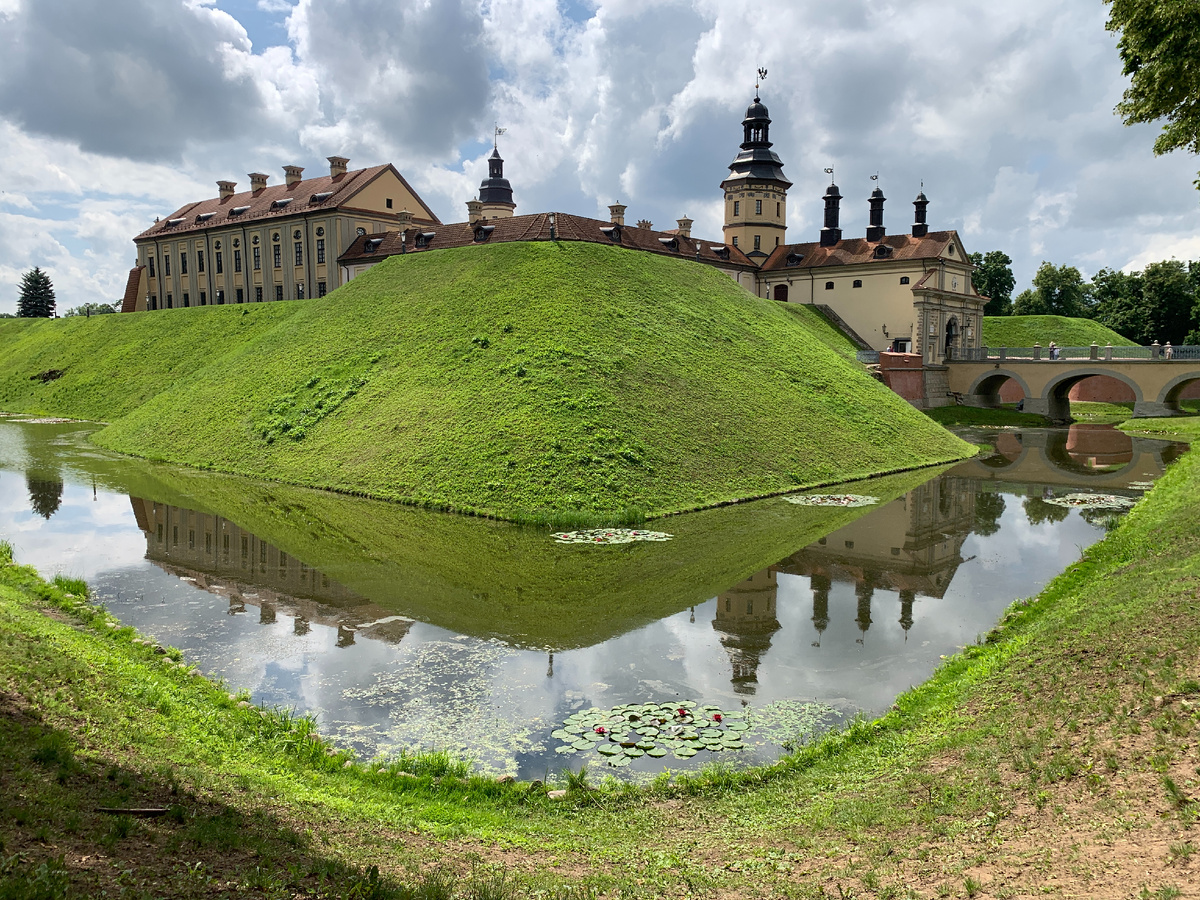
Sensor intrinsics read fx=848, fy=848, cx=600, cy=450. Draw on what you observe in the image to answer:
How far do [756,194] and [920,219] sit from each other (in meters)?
15.1

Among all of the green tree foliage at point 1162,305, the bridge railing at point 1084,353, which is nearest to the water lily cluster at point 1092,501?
the bridge railing at point 1084,353

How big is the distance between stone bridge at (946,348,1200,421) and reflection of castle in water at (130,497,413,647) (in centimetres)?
6411

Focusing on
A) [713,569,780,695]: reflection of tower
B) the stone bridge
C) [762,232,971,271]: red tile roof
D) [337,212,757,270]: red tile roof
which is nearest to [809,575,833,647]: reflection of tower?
[713,569,780,695]: reflection of tower

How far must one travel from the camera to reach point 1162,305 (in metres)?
95.8

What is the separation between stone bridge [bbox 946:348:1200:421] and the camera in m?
64.7

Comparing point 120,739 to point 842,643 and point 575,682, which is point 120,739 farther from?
point 842,643

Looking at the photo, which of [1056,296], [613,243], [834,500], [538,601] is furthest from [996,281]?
[538,601]

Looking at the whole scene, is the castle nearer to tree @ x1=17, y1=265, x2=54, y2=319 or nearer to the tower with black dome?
the tower with black dome

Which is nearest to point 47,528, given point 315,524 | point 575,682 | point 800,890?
point 315,524

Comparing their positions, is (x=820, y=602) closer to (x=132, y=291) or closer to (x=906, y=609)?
(x=906, y=609)

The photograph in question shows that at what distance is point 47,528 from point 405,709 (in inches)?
737

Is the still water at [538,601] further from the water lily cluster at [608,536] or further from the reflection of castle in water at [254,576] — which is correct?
the water lily cluster at [608,536]

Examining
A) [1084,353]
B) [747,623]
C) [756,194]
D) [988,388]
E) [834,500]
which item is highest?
[756,194]

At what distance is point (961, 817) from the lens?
8586 mm
